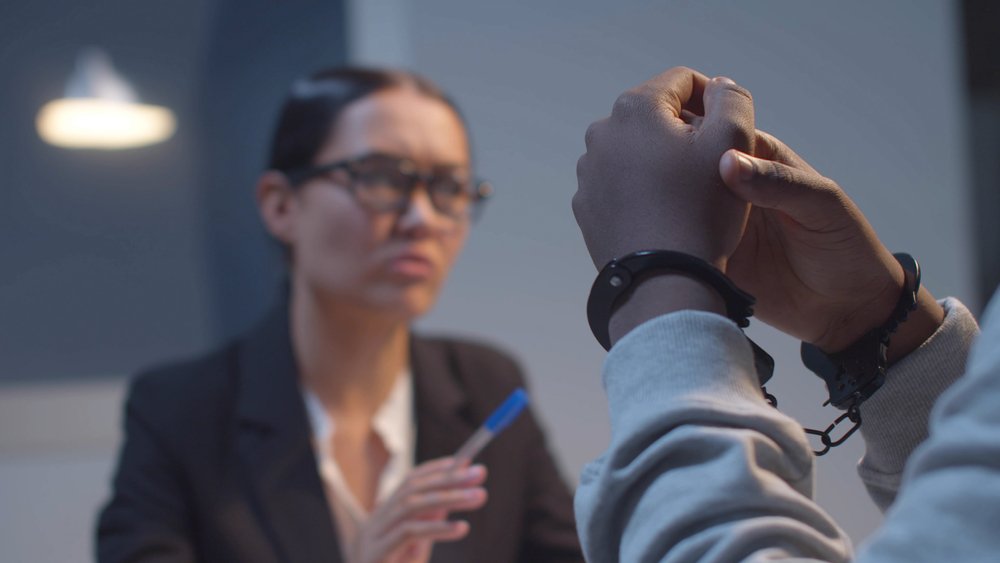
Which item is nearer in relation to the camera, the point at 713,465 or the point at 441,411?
the point at 713,465

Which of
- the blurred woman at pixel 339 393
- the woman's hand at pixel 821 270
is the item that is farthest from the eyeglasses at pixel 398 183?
the woman's hand at pixel 821 270

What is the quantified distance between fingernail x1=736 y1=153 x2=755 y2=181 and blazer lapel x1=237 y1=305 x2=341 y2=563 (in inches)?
23.2

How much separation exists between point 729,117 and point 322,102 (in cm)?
66

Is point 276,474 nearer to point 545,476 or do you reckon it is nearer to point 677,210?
point 545,476

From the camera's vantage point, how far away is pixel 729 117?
1.03 ft

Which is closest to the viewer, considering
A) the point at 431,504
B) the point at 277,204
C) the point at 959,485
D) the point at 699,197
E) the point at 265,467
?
the point at 959,485

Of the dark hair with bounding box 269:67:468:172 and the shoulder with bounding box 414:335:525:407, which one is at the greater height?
the dark hair with bounding box 269:67:468:172

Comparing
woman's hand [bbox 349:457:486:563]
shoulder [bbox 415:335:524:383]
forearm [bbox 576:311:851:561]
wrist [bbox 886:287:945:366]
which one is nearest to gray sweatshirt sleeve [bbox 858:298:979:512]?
wrist [bbox 886:287:945:366]

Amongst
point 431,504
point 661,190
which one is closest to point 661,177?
point 661,190

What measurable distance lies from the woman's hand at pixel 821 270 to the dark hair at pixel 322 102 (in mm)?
570

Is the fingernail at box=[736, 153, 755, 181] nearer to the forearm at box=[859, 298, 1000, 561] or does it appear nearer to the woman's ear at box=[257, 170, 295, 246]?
the forearm at box=[859, 298, 1000, 561]

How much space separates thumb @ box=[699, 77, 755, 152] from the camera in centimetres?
31

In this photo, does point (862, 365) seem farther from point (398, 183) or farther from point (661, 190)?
point (398, 183)

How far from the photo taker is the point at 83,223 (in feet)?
4.63
